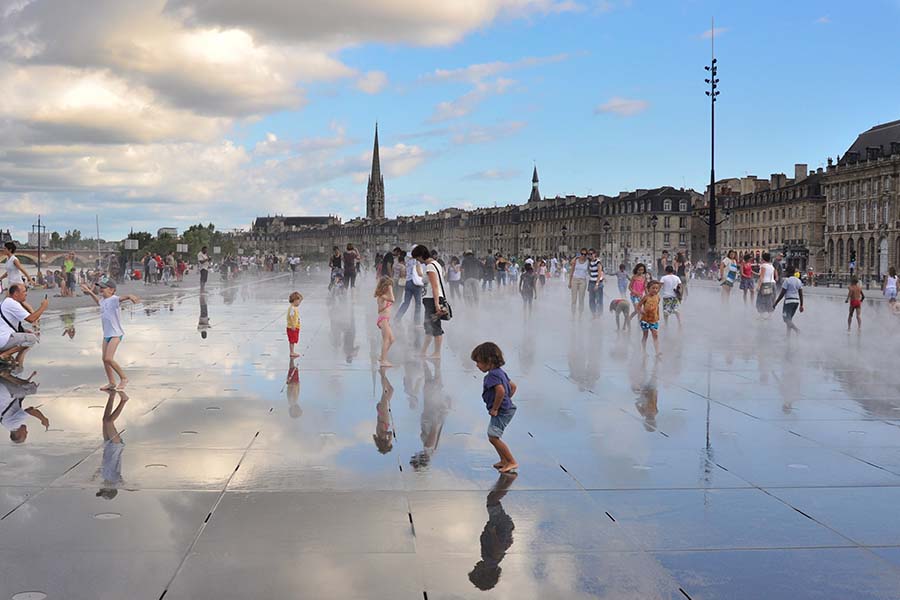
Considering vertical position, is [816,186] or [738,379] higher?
[816,186]

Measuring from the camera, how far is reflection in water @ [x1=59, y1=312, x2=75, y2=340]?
17984mm

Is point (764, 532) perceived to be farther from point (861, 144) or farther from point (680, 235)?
point (680, 235)

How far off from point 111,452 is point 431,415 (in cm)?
308

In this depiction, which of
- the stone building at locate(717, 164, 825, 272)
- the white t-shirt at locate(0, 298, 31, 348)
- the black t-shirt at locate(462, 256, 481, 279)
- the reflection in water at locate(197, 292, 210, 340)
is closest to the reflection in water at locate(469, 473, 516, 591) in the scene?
the white t-shirt at locate(0, 298, 31, 348)

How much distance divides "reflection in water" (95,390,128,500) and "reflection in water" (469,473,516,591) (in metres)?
2.42

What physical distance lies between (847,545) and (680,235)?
137128 mm

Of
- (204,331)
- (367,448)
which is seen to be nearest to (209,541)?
(367,448)

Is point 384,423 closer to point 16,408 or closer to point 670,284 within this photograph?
point 16,408

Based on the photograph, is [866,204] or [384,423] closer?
[384,423]

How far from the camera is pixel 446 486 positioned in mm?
6398

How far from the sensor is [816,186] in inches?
4149

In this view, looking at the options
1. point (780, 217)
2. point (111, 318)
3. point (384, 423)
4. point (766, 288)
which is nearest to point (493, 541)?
point (384, 423)

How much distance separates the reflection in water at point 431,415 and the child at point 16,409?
3.32 metres

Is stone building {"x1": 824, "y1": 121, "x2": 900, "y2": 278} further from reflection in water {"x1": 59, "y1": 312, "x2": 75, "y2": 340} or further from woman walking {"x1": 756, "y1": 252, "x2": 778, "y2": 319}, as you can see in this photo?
reflection in water {"x1": 59, "y1": 312, "x2": 75, "y2": 340}
